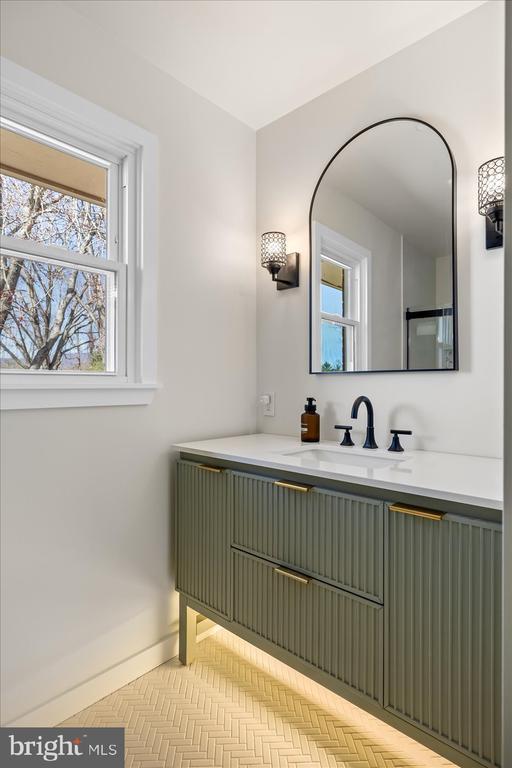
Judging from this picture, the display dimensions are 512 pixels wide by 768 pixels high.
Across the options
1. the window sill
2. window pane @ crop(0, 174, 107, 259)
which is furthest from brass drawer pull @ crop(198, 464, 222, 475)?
window pane @ crop(0, 174, 107, 259)

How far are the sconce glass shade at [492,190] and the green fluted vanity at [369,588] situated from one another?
980mm

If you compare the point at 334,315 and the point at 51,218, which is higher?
the point at 51,218

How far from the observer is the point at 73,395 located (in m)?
1.58

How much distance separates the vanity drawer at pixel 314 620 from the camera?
1245mm

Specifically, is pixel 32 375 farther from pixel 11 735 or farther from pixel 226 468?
pixel 11 735

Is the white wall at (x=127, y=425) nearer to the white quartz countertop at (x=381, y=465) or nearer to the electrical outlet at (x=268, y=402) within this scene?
the electrical outlet at (x=268, y=402)

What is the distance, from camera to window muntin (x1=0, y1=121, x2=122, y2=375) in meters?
1.51

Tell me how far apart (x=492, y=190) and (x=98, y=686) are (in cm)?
227

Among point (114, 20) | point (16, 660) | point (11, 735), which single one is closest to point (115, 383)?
point (16, 660)

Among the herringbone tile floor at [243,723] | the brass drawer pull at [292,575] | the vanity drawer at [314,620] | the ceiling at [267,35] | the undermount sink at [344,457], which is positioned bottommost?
the herringbone tile floor at [243,723]

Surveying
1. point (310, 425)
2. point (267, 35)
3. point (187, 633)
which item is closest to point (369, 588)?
point (310, 425)

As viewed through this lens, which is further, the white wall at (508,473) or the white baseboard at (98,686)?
the white baseboard at (98,686)

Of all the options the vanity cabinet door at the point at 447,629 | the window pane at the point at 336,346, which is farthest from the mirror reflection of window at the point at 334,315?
the vanity cabinet door at the point at 447,629

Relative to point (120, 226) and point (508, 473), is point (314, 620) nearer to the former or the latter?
point (508, 473)
